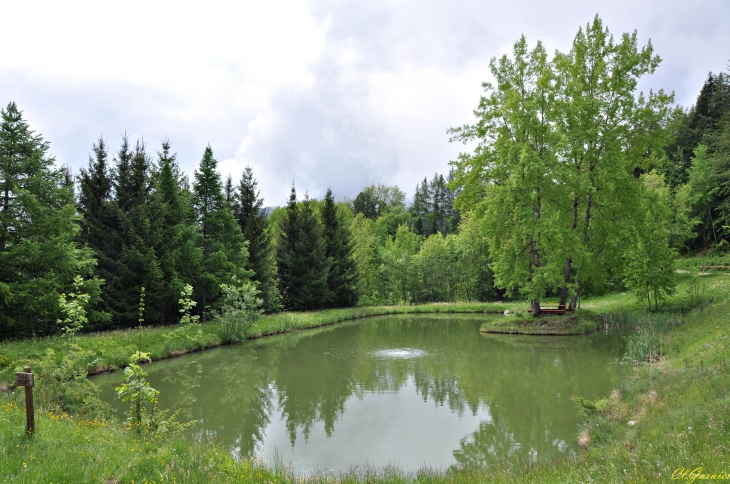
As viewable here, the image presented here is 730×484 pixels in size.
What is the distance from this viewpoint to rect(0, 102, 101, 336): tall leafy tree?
15938 mm

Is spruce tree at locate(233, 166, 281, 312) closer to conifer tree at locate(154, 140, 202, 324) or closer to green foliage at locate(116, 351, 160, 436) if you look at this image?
conifer tree at locate(154, 140, 202, 324)

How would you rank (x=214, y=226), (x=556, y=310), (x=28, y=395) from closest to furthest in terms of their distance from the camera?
(x=28, y=395), (x=556, y=310), (x=214, y=226)

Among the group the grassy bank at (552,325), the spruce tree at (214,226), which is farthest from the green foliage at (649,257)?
the spruce tree at (214,226)

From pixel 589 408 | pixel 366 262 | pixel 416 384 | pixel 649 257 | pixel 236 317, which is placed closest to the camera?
pixel 589 408

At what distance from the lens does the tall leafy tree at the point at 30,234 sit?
15.9m

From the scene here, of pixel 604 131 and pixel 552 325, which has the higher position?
pixel 604 131

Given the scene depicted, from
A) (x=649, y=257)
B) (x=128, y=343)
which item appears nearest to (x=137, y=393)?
(x=128, y=343)

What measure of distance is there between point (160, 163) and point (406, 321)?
896 inches

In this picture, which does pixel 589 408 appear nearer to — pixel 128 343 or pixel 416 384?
pixel 416 384

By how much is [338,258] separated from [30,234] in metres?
25.8

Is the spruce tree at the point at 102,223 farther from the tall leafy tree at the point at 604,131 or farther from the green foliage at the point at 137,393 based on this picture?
the tall leafy tree at the point at 604,131

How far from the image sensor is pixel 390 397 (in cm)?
1311

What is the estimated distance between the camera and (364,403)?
41.1 feet

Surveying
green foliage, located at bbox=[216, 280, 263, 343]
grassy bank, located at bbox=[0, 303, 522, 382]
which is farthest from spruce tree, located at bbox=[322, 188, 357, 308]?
green foliage, located at bbox=[216, 280, 263, 343]
